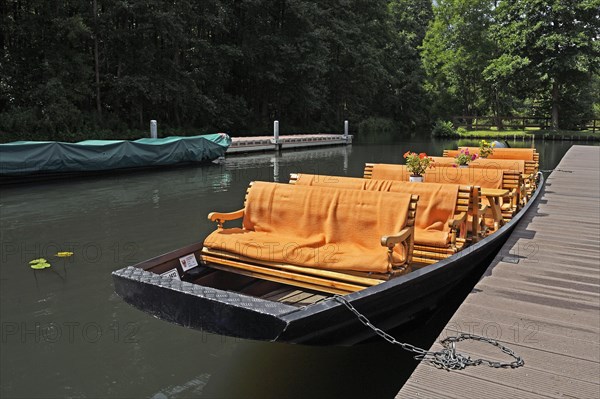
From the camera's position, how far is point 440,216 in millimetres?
6059

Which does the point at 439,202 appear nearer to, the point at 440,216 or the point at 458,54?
the point at 440,216

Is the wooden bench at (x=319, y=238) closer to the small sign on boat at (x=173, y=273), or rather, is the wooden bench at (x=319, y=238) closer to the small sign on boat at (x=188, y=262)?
the small sign on boat at (x=188, y=262)

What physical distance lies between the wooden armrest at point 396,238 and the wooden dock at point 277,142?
79.1 feet

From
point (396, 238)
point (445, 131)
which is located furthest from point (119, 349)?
point (445, 131)

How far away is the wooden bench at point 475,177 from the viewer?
8531 mm

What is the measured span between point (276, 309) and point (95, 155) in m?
16.6

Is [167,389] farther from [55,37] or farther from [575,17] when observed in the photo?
[575,17]

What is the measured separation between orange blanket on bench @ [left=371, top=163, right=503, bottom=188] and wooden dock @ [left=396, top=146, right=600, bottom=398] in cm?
99

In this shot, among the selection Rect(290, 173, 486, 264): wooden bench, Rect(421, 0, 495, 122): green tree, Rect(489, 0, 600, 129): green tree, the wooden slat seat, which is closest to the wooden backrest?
Rect(290, 173, 486, 264): wooden bench

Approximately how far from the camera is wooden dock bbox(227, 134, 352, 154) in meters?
29.6

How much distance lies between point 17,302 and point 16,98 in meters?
22.9

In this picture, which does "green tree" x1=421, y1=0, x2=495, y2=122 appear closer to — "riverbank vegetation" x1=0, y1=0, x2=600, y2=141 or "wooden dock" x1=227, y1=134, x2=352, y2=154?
"riverbank vegetation" x1=0, y1=0, x2=600, y2=141

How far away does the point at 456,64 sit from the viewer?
171ft

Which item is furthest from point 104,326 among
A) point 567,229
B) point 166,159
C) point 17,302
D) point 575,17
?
point 575,17
